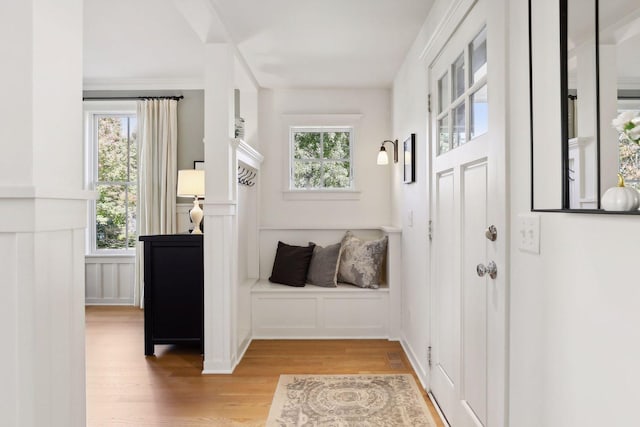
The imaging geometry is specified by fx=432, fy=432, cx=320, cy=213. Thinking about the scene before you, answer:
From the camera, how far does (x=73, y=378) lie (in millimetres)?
1144

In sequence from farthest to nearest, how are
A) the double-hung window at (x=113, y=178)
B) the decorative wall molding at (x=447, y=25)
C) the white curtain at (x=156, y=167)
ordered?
the double-hung window at (x=113, y=178), the white curtain at (x=156, y=167), the decorative wall molding at (x=447, y=25)

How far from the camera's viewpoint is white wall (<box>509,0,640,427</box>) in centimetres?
95

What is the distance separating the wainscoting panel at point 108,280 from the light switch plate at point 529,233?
14.9 feet

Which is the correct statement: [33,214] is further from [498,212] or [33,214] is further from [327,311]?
[327,311]

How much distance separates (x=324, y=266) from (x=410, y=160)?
1.35 metres

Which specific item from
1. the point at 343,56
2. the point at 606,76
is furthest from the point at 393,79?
the point at 606,76

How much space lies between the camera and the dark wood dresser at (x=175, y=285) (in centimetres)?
338

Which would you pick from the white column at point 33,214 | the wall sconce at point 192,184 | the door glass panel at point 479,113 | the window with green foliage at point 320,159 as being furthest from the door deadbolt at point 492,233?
the window with green foliage at point 320,159

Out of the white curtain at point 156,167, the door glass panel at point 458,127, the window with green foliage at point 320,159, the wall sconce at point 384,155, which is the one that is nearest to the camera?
the door glass panel at point 458,127

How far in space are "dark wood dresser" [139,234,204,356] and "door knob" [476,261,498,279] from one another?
227 centimetres

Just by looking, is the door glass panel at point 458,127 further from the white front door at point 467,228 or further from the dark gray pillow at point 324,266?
the dark gray pillow at point 324,266

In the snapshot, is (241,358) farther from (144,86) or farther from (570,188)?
(144,86)

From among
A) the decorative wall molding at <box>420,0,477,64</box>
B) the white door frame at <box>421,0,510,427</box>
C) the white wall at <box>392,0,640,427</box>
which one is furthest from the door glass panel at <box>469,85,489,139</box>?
the decorative wall molding at <box>420,0,477,64</box>

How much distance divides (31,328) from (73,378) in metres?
0.26
